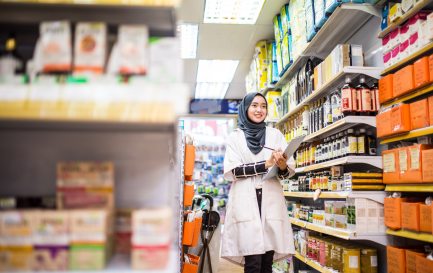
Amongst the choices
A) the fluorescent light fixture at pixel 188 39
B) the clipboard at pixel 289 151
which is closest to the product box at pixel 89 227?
the clipboard at pixel 289 151

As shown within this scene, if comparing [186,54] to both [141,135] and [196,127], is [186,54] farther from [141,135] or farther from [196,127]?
[141,135]

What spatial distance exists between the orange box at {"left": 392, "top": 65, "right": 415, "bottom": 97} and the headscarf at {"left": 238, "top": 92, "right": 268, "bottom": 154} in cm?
97

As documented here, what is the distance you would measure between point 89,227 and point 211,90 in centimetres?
838

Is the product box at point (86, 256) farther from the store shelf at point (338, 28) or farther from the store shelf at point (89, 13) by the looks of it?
the store shelf at point (338, 28)

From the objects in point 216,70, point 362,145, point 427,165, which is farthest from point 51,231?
point 216,70

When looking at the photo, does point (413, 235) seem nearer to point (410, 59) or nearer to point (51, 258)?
point (410, 59)

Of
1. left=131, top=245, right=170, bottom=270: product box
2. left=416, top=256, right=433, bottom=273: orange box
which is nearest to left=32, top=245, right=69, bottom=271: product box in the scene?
left=131, top=245, right=170, bottom=270: product box

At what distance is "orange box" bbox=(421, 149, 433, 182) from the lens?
2.45m

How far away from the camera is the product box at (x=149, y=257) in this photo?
3.89 feet

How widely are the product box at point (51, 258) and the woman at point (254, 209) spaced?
1831 millimetres

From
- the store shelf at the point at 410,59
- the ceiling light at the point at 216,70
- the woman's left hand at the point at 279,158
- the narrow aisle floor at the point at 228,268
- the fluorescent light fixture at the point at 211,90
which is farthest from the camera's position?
the fluorescent light fixture at the point at 211,90

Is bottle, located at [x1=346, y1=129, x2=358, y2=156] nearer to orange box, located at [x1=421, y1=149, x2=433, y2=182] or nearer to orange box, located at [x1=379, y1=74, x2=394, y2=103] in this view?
orange box, located at [x1=379, y1=74, x2=394, y2=103]

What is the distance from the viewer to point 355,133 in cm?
336

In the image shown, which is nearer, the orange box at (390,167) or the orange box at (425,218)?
the orange box at (425,218)
